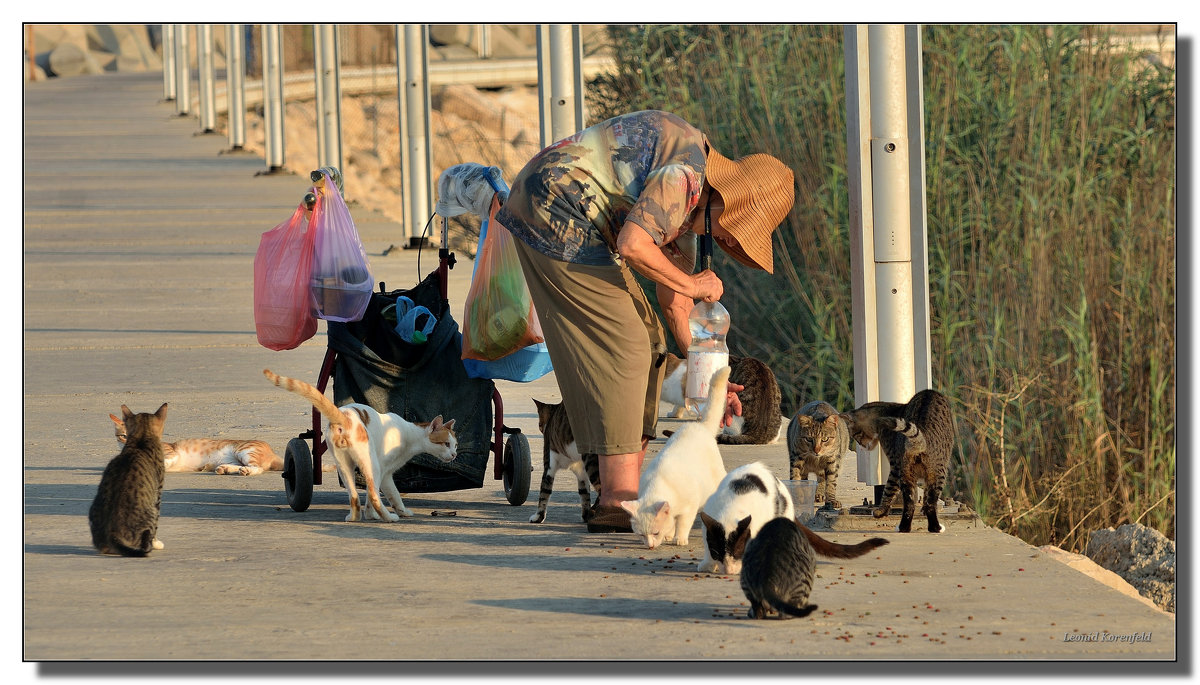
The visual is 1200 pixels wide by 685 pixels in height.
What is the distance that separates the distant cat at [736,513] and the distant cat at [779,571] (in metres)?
0.37

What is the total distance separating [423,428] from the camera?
6.15 m

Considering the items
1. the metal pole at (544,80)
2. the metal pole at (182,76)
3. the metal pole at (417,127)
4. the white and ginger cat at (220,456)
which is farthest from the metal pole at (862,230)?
the metal pole at (182,76)

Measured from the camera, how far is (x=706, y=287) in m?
5.45

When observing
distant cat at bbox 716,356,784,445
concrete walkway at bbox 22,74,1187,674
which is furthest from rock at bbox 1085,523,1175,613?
distant cat at bbox 716,356,784,445

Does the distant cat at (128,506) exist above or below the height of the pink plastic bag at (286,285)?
below

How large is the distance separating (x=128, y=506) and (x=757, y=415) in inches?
131

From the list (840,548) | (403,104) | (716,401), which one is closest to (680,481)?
(716,401)

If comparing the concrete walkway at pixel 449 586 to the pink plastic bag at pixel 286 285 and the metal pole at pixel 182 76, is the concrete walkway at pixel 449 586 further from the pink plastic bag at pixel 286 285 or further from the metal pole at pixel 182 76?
the metal pole at pixel 182 76

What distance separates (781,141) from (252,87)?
27.5 meters

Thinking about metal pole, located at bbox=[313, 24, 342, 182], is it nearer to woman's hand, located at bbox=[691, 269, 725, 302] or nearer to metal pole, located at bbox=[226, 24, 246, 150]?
metal pole, located at bbox=[226, 24, 246, 150]

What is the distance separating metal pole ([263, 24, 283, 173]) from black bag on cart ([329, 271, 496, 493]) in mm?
17778

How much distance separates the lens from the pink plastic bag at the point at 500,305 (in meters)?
6.18

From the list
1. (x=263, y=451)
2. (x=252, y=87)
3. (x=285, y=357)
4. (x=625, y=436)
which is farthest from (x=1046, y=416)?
(x=252, y=87)

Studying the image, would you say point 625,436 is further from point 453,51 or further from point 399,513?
point 453,51
